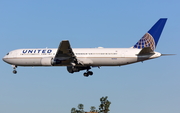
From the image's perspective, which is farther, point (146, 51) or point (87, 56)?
point (87, 56)

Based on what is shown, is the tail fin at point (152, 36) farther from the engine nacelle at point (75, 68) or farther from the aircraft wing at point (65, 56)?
the engine nacelle at point (75, 68)

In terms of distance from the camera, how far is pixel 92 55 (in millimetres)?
56719

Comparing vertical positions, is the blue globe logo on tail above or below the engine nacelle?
above

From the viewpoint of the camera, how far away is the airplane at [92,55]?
54.3 meters

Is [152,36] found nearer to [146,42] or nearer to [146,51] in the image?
[146,42]

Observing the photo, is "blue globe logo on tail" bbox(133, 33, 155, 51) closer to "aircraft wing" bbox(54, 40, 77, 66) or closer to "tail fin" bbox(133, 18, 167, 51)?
"tail fin" bbox(133, 18, 167, 51)

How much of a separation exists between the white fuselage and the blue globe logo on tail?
5.17 feet

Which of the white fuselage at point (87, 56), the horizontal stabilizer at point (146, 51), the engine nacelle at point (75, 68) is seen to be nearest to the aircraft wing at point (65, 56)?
the white fuselage at point (87, 56)

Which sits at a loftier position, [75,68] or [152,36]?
[152,36]

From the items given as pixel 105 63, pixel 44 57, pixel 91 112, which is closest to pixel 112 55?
pixel 105 63

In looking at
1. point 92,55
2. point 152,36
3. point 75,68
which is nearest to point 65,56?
point 92,55

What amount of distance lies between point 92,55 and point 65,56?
3.41 metres

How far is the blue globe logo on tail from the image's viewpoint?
55844mm

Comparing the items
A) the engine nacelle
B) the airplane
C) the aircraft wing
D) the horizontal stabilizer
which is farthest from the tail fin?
the engine nacelle
